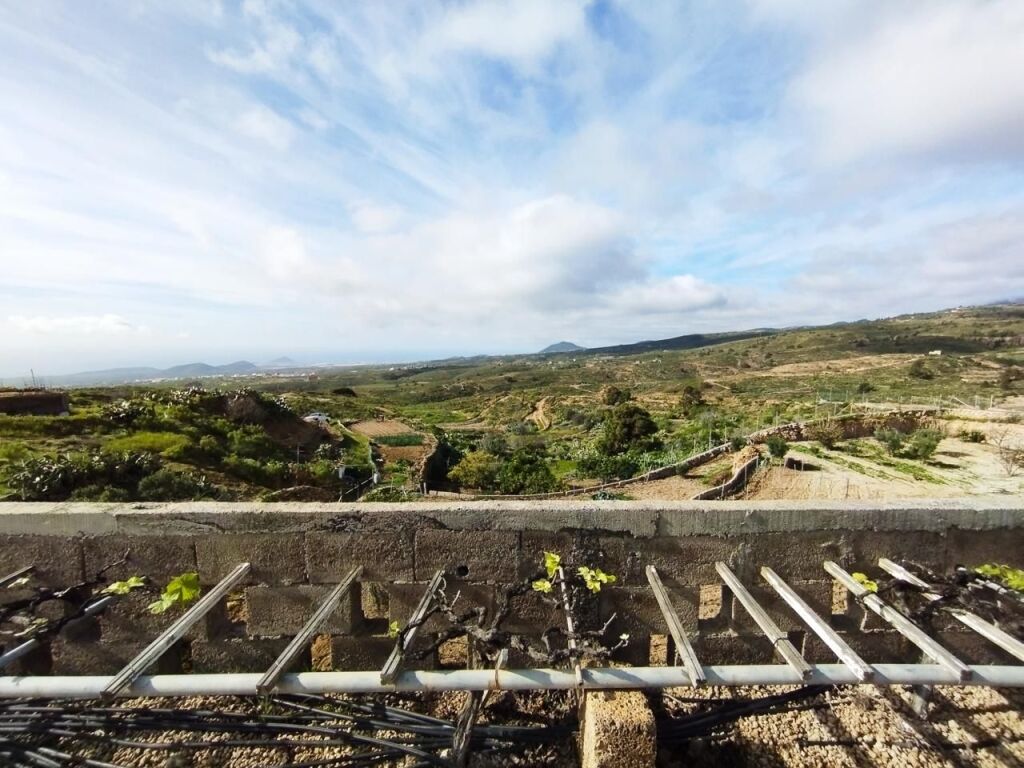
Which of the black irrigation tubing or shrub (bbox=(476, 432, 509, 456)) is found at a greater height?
the black irrigation tubing

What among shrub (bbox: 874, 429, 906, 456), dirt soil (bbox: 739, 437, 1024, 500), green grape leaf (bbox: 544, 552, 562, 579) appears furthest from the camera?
shrub (bbox: 874, 429, 906, 456)

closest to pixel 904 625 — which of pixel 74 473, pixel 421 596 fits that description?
pixel 421 596

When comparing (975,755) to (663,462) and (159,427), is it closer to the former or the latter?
(663,462)

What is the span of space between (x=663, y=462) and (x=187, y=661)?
22.2 m

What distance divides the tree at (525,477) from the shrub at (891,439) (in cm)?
1445

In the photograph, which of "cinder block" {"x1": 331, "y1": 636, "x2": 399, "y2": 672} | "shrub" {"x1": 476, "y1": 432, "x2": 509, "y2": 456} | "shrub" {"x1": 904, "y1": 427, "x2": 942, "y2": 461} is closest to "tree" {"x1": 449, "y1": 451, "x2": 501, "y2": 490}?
"shrub" {"x1": 476, "y1": 432, "x2": 509, "y2": 456}

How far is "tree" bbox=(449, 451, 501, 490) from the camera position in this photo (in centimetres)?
2283

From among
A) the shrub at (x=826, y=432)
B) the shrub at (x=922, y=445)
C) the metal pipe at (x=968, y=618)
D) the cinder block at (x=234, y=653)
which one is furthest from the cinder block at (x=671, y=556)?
the shrub at (x=826, y=432)

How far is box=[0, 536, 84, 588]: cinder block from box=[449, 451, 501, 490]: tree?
19896 millimetres

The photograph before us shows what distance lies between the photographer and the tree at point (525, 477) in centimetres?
2056

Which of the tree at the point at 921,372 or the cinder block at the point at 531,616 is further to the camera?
the tree at the point at 921,372

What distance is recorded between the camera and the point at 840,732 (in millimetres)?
2703

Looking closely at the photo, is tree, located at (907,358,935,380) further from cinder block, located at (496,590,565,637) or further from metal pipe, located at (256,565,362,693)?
metal pipe, located at (256,565,362,693)

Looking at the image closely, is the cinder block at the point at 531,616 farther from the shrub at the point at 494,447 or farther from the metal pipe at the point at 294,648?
the shrub at the point at 494,447
